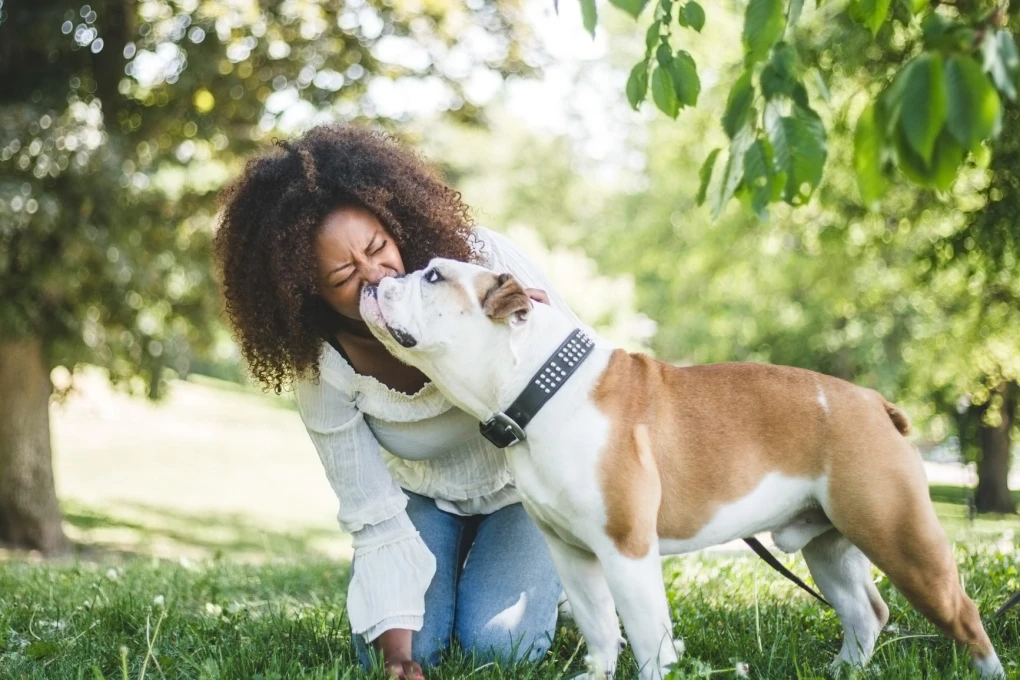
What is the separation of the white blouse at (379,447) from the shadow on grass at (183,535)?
29.1ft

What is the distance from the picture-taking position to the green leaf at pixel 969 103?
1.43 m

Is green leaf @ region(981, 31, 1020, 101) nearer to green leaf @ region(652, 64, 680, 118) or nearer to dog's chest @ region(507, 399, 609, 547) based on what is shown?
green leaf @ region(652, 64, 680, 118)

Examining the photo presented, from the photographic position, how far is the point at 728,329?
805 inches

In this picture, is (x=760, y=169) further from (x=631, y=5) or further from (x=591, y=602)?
(x=591, y=602)

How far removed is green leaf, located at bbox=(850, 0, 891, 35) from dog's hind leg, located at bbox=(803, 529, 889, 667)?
1800 millimetres

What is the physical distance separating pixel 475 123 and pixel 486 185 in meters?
25.2

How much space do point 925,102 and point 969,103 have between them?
0.21ft

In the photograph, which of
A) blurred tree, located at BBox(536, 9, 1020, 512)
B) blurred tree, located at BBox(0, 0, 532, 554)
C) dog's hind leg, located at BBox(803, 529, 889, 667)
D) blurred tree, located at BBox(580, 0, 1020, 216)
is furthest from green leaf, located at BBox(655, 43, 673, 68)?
blurred tree, located at BBox(0, 0, 532, 554)

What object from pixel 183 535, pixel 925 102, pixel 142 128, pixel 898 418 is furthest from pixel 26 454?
pixel 925 102

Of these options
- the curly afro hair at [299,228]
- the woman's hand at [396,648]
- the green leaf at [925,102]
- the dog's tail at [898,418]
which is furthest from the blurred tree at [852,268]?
the woman's hand at [396,648]

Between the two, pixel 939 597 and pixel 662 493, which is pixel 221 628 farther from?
pixel 939 597

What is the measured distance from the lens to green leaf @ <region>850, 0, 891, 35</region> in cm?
208

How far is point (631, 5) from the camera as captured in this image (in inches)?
74.1

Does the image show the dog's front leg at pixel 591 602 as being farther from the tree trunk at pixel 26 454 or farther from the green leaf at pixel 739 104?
the tree trunk at pixel 26 454
